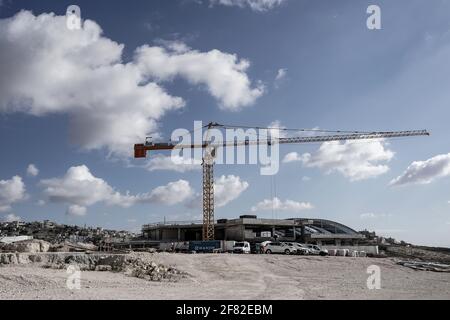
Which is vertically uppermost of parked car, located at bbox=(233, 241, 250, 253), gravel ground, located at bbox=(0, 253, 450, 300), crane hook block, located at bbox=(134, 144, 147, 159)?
crane hook block, located at bbox=(134, 144, 147, 159)

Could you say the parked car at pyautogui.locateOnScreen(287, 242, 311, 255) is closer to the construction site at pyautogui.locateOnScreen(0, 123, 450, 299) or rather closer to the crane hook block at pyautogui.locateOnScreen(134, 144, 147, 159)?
the construction site at pyautogui.locateOnScreen(0, 123, 450, 299)

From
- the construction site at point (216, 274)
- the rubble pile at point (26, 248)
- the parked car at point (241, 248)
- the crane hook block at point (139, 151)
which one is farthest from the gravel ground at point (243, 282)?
the crane hook block at point (139, 151)

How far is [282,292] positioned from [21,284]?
14568 millimetres

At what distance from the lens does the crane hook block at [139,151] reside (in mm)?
90250

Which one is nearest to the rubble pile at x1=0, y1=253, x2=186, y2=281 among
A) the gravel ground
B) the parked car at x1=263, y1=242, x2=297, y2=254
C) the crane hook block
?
the gravel ground

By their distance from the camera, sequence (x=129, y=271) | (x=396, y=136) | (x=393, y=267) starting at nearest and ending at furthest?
1. (x=129, y=271)
2. (x=393, y=267)
3. (x=396, y=136)

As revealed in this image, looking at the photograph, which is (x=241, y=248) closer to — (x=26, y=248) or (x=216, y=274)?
(x=216, y=274)

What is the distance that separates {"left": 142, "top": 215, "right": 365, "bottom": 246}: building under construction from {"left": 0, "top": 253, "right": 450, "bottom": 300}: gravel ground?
40.3m

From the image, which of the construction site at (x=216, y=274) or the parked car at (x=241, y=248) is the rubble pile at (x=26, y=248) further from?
the parked car at (x=241, y=248)

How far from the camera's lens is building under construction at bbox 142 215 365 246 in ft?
273

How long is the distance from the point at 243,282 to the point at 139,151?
64.6m

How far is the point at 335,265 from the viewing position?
39.0m
